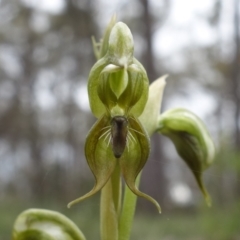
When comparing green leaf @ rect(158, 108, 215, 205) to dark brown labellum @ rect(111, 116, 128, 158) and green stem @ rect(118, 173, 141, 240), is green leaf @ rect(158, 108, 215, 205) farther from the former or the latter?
dark brown labellum @ rect(111, 116, 128, 158)

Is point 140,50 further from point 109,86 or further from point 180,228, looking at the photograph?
point 109,86

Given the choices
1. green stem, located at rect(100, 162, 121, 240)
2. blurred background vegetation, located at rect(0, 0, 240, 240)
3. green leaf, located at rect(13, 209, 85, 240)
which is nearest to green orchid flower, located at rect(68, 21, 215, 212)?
green stem, located at rect(100, 162, 121, 240)

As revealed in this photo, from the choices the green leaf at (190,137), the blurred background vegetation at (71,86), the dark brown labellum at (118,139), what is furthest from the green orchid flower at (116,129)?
the blurred background vegetation at (71,86)

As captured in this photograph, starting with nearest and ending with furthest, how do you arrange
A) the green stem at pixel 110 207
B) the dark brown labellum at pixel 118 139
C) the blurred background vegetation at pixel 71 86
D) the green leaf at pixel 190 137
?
the dark brown labellum at pixel 118 139, the green stem at pixel 110 207, the green leaf at pixel 190 137, the blurred background vegetation at pixel 71 86

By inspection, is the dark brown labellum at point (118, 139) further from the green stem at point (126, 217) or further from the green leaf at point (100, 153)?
the green stem at point (126, 217)

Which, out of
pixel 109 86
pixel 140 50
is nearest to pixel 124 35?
pixel 109 86

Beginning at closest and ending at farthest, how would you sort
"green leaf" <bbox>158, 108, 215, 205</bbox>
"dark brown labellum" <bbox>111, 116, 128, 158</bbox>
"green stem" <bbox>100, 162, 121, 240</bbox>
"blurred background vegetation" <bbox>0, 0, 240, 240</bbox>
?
"dark brown labellum" <bbox>111, 116, 128, 158</bbox>
"green stem" <bbox>100, 162, 121, 240</bbox>
"green leaf" <bbox>158, 108, 215, 205</bbox>
"blurred background vegetation" <bbox>0, 0, 240, 240</bbox>

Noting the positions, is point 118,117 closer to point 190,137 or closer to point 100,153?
point 100,153
